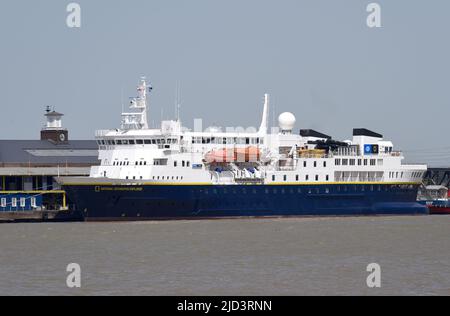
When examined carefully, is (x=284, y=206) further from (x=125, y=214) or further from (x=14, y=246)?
(x=14, y=246)

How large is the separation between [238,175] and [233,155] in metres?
1.29

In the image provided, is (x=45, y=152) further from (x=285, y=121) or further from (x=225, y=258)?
(x=225, y=258)

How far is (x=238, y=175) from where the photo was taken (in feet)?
224

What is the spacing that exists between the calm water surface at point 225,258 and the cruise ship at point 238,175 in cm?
201

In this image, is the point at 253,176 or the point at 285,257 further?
the point at 253,176

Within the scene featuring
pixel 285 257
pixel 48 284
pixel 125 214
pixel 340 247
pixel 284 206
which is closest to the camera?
pixel 48 284

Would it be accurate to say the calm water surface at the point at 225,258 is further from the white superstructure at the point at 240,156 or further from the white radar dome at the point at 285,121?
the white radar dome at the point at 285,121

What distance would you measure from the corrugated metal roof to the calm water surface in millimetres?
15842

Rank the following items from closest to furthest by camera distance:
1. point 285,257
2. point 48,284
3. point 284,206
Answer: point 48,284 < point 285,257 < point 284,206

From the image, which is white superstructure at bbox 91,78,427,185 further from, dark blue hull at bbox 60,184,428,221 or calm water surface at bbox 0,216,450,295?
calm water surface at bbox 0,216,450,295

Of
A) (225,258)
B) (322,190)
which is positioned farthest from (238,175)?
(225,258)

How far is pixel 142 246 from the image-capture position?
1934 inches

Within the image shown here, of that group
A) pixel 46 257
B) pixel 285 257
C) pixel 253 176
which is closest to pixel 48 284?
pixel 46 257
